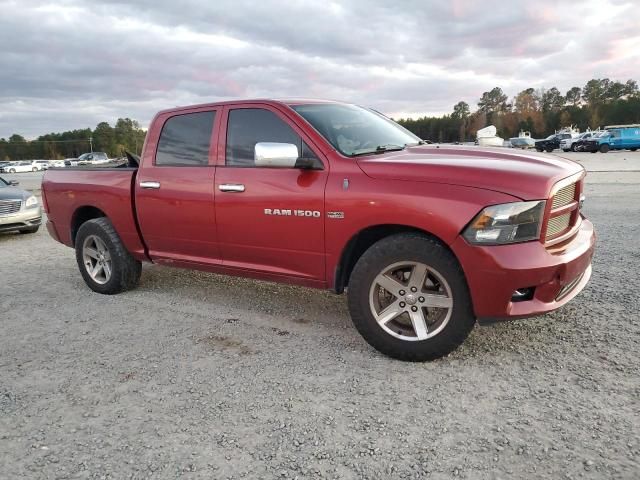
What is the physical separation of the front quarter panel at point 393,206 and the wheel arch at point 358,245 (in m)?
0.04

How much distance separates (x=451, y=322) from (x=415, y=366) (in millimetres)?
394

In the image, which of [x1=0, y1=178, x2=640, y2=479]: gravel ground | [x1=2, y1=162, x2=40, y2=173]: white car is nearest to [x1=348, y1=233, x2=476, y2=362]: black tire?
[x1=0, y1=178, x2=640, y2=479]: gravel ground

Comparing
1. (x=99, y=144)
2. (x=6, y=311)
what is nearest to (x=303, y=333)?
(x=6, y=311)

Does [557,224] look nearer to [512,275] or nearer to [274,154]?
[512,275]

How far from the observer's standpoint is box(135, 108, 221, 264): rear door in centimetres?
441

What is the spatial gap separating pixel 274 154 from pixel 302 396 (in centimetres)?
166

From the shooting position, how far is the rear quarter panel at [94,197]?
5043 mm

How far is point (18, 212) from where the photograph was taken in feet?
32.1

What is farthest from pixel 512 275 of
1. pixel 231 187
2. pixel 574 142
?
pixel 574 142

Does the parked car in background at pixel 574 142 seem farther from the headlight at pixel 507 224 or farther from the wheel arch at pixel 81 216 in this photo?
the headlight at pixel 507 224

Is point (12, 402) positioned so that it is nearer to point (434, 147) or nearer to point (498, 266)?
point (498, 266)

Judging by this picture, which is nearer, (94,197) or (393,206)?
(393,206)

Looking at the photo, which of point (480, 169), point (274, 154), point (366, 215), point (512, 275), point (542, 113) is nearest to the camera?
point (512, 275)

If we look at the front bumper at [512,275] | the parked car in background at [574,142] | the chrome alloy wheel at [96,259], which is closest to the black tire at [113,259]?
the chrome alloy wheel at [96,259]
